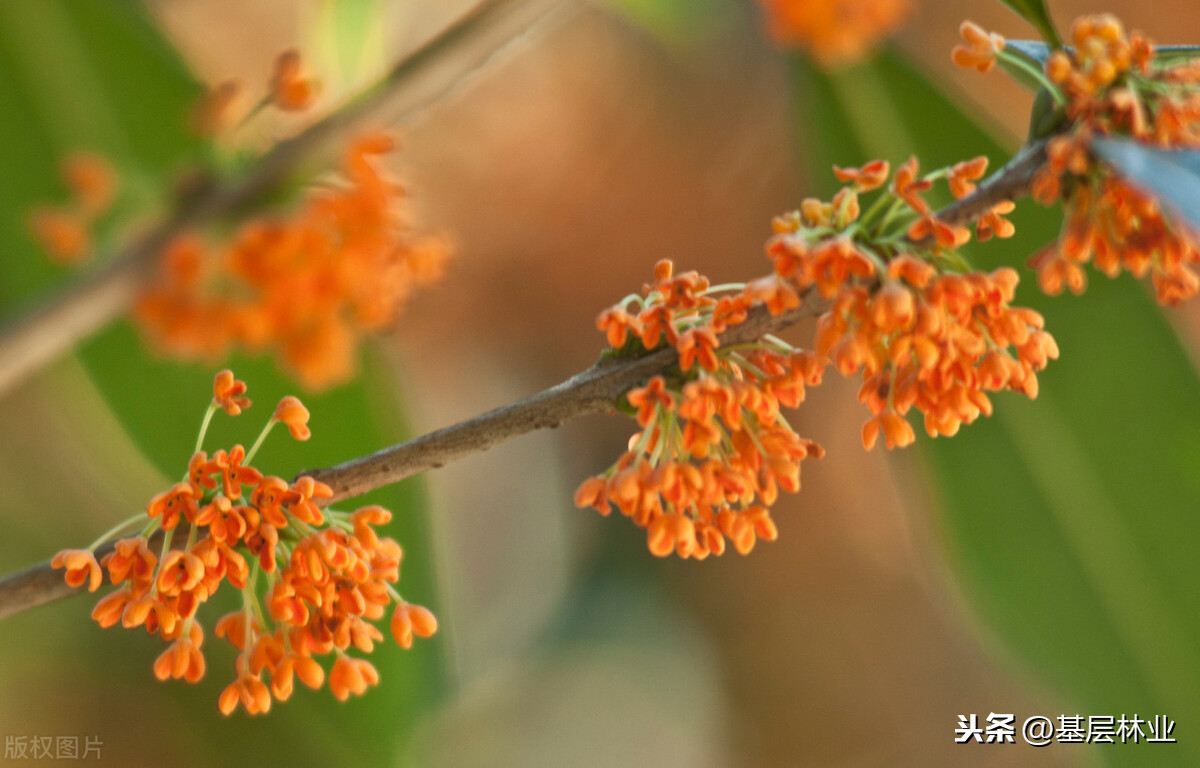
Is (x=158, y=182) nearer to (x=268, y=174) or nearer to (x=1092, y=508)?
(x=268, y=174)

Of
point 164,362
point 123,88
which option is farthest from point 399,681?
point 123,88

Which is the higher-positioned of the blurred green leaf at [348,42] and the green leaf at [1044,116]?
the blurred green leaf at [348,42]

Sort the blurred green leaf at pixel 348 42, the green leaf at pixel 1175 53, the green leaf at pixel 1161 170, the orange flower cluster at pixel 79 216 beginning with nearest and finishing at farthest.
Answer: the green leaf at pixel 1161 170, the green leaf at pixel 1175 53, the orange flower cluster at pixel 79 216, the blurred green leaf at pixel 348 42

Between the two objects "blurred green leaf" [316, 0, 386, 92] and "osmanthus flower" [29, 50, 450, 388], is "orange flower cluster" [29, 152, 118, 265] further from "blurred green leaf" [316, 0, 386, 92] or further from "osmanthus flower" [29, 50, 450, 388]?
"blurred green leaf" [316, 0, 386, 92]

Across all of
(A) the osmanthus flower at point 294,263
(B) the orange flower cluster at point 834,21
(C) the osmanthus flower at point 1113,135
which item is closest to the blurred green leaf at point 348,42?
(A) the osmanthus flower at point 294,263

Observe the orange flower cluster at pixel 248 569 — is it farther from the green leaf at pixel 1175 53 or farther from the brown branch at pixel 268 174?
the green leaf at pixel 1175 53

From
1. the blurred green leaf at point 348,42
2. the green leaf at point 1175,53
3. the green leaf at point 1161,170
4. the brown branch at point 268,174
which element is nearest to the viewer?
the green leaf at point 1161,170

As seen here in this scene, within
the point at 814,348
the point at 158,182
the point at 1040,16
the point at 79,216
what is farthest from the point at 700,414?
the point at 158,182

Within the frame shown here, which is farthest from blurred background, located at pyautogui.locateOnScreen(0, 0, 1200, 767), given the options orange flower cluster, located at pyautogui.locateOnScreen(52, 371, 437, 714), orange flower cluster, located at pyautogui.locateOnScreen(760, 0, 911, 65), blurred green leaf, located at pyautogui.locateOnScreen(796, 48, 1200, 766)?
orange flower cluster, located at pyautogui.locateOnScreen(52, 371, 437, 714)
